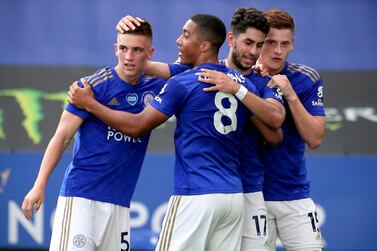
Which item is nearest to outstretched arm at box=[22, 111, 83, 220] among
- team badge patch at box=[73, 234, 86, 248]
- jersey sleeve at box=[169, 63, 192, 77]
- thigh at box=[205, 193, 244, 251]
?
team badge patch at box=[73, 234, 86, 248]

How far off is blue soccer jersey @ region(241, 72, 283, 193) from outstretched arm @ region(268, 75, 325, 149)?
0.06 meters

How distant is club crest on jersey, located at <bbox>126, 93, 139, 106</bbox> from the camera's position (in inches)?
239

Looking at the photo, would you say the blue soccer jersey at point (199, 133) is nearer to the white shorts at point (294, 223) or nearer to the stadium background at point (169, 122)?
the white shorts at point (294, 223)

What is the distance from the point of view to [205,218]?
5.60 metres

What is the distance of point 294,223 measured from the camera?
6.46m

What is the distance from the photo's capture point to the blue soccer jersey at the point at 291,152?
6422 millimetres

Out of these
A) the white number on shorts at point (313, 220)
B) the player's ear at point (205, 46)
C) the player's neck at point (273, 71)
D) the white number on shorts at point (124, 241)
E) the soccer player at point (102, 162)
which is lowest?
the white number on shorts at point (124, 241)

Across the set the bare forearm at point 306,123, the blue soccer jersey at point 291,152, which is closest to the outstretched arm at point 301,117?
the bare forearm at point 306,123

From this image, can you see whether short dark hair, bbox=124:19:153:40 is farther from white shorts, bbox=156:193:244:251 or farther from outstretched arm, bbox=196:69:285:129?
white shorts, bbox=156:193:244:251

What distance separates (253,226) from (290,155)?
2.03ft

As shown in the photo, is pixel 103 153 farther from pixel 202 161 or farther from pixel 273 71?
pixel 273 71

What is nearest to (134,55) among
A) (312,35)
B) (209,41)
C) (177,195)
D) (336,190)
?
(209,41)

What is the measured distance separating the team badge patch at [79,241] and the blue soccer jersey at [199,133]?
0.66 metres

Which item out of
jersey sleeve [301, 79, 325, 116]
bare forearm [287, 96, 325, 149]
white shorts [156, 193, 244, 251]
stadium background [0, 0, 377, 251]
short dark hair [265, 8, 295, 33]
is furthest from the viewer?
stadium background [0, 0, 377, 251]
